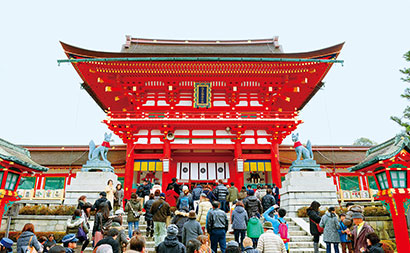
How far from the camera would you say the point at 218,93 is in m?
19.1

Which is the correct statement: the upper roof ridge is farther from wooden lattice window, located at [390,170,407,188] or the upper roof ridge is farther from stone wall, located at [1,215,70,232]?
wooden lattice window, located at [390,170,407,188]

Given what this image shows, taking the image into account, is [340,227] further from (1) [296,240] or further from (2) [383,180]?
(2) [383,180]

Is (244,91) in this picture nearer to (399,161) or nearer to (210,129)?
(210,129)

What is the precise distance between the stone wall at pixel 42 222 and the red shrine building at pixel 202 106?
18.6 feet

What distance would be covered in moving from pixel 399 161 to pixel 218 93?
11.9m

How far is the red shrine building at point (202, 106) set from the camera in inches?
673

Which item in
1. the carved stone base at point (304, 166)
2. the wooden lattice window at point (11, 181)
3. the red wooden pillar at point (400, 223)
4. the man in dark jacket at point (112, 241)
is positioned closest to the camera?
the man in dark jacket at point (112, 241)

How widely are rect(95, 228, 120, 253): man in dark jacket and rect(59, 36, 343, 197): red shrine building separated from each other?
12.1 meters

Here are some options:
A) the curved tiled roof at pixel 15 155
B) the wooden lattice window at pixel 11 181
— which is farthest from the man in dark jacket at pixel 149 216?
the wooden lattice window at pixel 11 181

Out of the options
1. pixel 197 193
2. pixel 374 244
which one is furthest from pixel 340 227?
pixel 197 193

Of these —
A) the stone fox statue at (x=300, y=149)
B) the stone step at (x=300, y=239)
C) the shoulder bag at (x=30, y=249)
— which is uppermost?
the stone fox statue at (x=300, y=149)

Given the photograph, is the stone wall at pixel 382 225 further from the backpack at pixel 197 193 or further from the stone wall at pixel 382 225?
the backpack at pixel 197 193

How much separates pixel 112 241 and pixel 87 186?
980cm

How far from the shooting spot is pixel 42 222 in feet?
36.3
